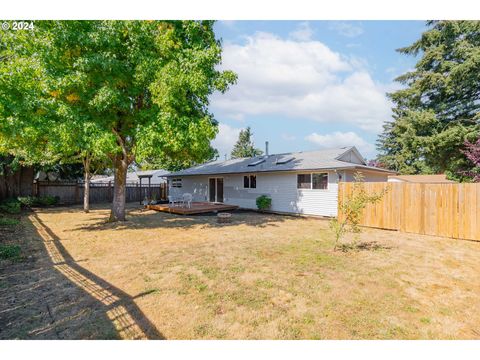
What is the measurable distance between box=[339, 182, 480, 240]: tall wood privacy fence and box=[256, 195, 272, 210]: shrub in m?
6.02

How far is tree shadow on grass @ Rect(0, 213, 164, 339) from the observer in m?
3.09

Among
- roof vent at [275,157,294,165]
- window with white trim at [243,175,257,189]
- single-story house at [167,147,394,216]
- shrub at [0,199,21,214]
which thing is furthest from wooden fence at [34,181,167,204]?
roof vent at [275,157,294,165]

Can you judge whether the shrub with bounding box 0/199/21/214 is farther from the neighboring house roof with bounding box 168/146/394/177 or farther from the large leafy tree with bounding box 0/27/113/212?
the neighboring house roof with bounding box 168/146/394/177

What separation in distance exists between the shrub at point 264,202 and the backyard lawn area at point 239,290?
25.1 feet

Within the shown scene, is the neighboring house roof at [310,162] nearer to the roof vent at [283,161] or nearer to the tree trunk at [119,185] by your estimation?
the roof vent at [283,161]

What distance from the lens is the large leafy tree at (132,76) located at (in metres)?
8.25

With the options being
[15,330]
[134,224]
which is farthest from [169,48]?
[15,330]

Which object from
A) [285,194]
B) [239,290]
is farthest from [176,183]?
[239,290]

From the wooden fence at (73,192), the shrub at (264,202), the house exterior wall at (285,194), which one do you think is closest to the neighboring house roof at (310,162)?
the house exterior wall at (285,194)

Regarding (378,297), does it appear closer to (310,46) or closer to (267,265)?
(267,265)

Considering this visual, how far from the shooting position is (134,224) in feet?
36.8

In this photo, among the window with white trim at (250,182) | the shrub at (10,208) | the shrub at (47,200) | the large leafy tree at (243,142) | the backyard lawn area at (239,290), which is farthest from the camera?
the large leafy tree at (243,142)

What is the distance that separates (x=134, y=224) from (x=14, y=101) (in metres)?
5.93

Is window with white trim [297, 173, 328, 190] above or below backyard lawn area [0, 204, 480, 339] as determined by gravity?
above
